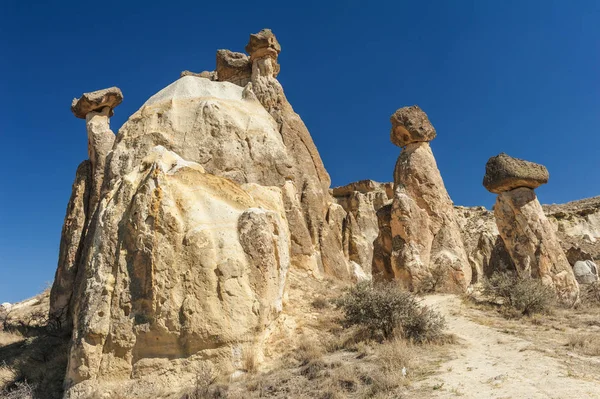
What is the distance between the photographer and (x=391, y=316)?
766 centimetres

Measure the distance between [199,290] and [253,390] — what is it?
1.52m

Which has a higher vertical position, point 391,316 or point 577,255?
point 577,255

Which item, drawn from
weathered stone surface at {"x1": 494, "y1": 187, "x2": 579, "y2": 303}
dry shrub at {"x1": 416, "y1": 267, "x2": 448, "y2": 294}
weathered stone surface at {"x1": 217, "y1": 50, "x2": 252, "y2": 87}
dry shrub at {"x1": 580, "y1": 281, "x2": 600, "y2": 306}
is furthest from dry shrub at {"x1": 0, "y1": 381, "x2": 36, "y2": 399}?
weathered stone surface at {"x1": 217, "y1": 50, "x2": 252, "y2": 87}

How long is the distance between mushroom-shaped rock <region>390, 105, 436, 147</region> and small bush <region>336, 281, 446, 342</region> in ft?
20.2

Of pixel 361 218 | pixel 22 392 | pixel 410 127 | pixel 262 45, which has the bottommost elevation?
pixel 22 392

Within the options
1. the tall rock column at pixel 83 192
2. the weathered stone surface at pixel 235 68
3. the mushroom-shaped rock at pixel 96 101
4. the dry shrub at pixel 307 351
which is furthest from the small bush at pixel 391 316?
the mushroom-shaped rock at pixel 96 101

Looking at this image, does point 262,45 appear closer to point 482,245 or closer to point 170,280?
point 482,245

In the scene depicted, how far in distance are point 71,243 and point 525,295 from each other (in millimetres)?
11176

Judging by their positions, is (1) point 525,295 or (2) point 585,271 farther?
(2) point 585,271

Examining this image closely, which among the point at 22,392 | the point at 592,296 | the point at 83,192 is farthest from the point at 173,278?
the point at 592,296

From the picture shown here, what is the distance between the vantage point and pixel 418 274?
11.4 m

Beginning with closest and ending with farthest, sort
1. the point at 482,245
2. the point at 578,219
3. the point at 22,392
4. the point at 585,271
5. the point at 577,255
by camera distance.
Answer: the point at 22,392, the point at 585,271, the point at 577,255, the point at 482,245, the point at 578,219

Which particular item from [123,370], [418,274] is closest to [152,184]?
[123,370]

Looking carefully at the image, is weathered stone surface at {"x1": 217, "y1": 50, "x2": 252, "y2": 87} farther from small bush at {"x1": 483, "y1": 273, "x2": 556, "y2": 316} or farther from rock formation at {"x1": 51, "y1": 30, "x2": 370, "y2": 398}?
small bush at {"x1": 483, "y1": 273, "x2": 556, "y2": 316}
